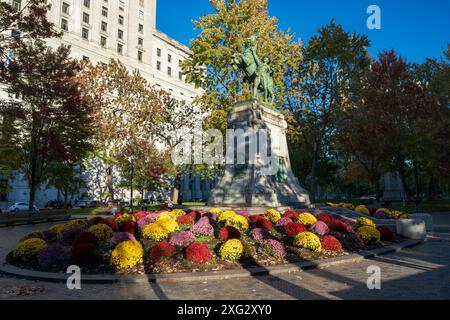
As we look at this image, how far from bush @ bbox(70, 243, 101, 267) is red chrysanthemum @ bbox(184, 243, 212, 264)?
2895 mm

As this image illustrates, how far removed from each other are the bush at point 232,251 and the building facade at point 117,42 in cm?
4742

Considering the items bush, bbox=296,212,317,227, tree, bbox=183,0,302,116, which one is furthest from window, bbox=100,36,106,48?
bush, bbox=296,212,317,227

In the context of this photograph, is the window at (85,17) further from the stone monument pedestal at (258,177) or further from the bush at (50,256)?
the bush at (50,256)

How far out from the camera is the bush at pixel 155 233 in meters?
12.6

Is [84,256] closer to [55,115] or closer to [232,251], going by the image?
[232,251]

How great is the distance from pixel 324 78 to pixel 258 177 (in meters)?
20.7

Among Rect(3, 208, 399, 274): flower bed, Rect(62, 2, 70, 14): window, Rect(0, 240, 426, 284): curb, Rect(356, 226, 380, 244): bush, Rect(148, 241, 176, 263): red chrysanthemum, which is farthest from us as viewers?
Rect(62, 2, 70, 14): window

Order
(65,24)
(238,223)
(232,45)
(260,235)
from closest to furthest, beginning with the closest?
(260,235)
(238,223)
(232,45)
(65,24)

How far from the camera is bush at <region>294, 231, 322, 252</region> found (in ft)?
38.4

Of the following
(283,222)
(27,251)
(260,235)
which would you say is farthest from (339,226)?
(27,251)

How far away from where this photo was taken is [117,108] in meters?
39.6

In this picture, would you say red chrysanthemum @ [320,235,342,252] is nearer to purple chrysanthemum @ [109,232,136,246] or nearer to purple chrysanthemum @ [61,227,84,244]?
purple chrysanthemum @ [109,232,136,246]
